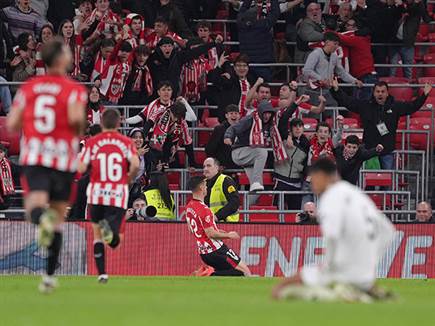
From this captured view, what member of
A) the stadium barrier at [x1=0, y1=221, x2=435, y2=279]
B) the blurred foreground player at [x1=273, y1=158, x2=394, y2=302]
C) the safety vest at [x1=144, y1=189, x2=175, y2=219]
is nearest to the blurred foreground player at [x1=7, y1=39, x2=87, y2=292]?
the blurred foreground player at [x1=273, y1=158, x2=394, y2=302]

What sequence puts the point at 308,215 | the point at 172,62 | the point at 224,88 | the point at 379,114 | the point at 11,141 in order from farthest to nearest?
the point at 224,88
the point at 172,62
the point at 379,114
the point at 11,141
the point at 308,215

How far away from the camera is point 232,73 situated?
88.0ft

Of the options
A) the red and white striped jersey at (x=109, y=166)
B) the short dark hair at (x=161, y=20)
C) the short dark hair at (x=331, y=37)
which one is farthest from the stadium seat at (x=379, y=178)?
the red and white striped jersey at (x=109, y=166)

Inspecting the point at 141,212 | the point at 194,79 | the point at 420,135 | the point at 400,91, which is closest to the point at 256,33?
the point at 194,79

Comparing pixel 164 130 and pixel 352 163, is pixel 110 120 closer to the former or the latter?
pixel 164 130

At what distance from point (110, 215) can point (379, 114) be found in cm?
1021

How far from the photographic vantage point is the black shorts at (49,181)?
555 inches

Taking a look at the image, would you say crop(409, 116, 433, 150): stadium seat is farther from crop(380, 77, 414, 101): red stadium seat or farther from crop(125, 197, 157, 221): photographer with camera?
crop(125, 197, 157, 221): photographer with camera

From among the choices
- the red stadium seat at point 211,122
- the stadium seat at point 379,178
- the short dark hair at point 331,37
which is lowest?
the stadium seat at point 379,178

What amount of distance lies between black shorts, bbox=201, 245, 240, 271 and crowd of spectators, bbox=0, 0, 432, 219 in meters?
1.89

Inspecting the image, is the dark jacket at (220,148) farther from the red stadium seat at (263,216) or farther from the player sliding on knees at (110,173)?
the player sliding on knees at (110,173)

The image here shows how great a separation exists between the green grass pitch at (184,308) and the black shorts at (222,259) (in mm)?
4805

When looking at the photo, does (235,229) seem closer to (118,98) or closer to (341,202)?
(118,98)

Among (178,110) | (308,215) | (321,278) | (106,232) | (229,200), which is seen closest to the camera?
(321,278)
